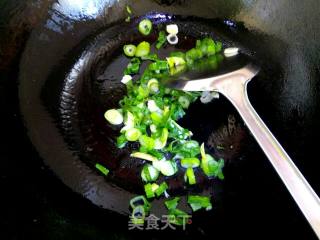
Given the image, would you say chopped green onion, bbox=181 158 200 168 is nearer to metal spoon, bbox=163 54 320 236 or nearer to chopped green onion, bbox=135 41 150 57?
metal spoon, bbox=163 54 320 236

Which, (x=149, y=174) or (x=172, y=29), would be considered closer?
(x=149, y=174)

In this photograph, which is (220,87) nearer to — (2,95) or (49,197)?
(49,197)

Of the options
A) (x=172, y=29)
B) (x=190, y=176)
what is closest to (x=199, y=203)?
(x=190, y=176)

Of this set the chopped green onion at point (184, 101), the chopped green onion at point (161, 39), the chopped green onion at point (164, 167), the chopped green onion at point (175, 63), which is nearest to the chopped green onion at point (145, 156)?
the chopped green onion at point (164, 167)

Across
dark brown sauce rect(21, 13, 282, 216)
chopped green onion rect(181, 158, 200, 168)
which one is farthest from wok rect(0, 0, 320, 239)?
chopped green onion rect(181, 158, 200, 168)

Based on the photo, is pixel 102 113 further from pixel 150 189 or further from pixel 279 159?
pixel 279 159
